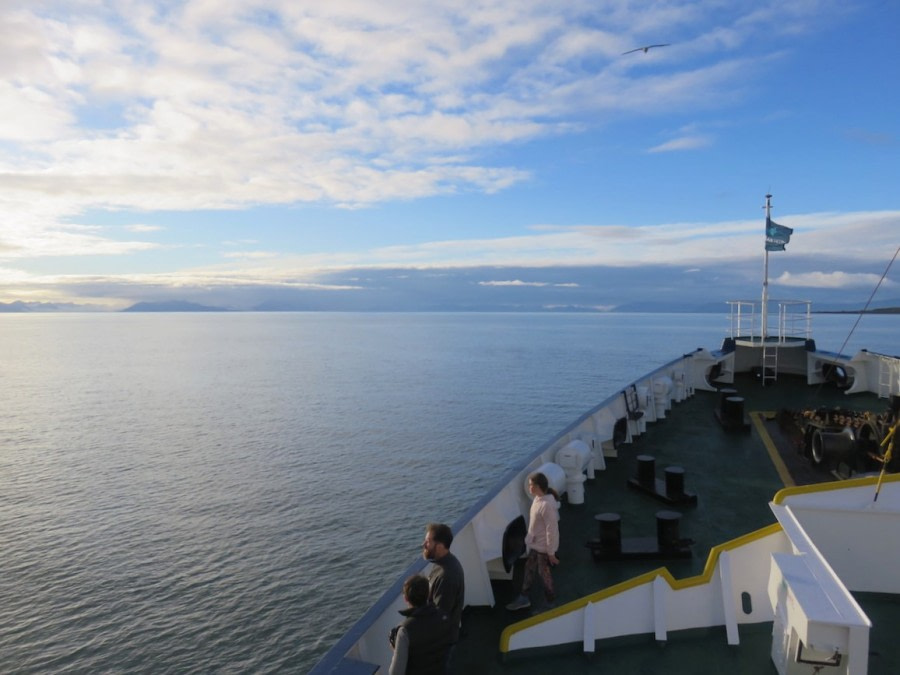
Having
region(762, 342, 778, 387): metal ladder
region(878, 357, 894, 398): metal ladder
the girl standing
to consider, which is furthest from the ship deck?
region(762, 342, 778, 387): metal ladder

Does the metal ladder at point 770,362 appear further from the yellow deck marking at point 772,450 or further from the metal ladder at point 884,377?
the yellow deck marking at point 772,450

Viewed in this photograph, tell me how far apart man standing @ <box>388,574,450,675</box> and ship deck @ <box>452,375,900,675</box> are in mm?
1230

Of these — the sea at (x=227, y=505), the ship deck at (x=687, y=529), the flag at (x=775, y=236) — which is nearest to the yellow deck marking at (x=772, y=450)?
the ship deck at (x=687, y=529)

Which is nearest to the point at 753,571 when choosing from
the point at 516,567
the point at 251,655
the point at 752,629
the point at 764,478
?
the point at 752,629

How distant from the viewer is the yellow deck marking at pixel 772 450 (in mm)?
8691

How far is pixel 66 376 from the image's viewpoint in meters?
70.0

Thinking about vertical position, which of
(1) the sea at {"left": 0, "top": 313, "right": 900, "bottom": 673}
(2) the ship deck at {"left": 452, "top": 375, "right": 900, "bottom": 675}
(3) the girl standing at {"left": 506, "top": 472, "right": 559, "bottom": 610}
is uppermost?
(3) the girl standing at {"left": 506, "top": 472, "right": 559, "bottom": 610}

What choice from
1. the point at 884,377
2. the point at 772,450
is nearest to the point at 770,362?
the point at 884,377

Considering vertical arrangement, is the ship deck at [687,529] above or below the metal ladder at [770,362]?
below

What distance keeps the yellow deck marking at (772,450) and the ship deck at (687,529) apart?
0.8 inches

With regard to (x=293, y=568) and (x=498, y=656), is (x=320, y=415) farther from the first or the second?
(x=498, y=656)

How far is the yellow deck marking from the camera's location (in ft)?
28.5

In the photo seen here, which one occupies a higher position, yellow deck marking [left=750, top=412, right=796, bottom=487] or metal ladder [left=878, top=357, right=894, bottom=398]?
metal ladder [left=878, top=357, right=894, bottom=398]

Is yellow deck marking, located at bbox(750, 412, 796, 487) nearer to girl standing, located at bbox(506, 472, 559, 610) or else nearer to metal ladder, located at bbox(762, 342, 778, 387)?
metal ladder, located at bbox(762, 342, 778, 387)
